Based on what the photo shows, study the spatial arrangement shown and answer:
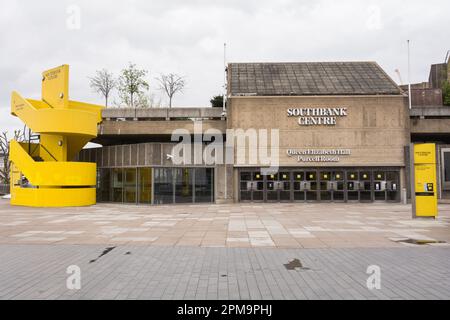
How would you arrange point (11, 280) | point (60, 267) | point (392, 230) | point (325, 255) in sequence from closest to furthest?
1. point (11, 280)
2. point (60, 267)
3. point (325, 255)
4. point (392, 230)

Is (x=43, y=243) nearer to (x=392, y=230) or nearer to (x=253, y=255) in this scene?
(x=253, y=255)

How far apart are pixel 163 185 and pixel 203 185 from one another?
3.13 meters

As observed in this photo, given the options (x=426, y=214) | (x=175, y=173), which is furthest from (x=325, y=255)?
(x=175, y=173)

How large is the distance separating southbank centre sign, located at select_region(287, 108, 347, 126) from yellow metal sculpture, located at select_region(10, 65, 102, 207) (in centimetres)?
1568

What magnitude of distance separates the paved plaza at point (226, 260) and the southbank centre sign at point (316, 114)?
51.0ft

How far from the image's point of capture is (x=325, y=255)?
32.9ft

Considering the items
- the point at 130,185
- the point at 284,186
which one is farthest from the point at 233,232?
the point at 130,185

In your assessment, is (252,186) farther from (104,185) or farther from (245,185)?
(104,185)

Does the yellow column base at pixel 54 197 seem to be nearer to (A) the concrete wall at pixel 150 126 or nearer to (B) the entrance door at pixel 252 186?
(A) the concrete wall at pixel 150 126

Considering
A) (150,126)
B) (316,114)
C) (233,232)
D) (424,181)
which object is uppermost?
(316,114)

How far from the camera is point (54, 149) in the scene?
29.7 metres

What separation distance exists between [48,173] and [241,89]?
53.6ft

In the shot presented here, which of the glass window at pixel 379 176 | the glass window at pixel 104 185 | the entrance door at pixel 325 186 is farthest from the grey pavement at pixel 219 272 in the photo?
the glass window at pixel 104 185
